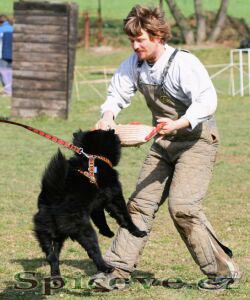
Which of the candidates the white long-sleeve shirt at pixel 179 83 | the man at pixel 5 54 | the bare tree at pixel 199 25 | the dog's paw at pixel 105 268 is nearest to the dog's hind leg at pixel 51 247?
the dog's paw at pixel 105 268

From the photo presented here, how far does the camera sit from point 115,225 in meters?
8.24

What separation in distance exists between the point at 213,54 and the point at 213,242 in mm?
28977

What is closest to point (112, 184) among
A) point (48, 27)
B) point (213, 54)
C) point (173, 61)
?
point (173, 61)

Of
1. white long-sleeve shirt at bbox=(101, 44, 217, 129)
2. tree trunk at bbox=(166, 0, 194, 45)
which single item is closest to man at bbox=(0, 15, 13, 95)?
white long-sleeve shirt at bbox=(101, 44, 217, 129)

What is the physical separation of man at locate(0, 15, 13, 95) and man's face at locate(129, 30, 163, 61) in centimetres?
1579

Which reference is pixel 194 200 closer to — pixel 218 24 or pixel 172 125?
pixel 172 125

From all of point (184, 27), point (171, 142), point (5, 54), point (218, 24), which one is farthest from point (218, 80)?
point (171, 142)

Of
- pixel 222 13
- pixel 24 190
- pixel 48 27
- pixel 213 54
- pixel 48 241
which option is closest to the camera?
pixel 48 241

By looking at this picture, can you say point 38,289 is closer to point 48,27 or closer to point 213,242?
point 213,242

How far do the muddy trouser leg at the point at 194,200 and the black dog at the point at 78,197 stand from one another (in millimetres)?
401

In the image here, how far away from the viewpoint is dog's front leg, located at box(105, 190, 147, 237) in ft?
17.5

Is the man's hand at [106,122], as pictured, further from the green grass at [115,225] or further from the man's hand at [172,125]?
the green grass at [115,225]

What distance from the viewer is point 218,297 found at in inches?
217

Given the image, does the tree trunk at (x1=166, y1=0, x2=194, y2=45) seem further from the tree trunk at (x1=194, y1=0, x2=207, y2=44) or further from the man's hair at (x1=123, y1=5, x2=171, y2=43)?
the man's hair at (x1=123, y1=5, x2=171, y2=43)
